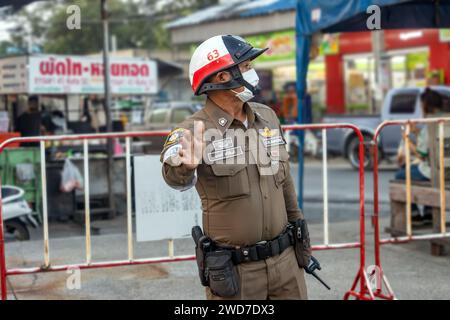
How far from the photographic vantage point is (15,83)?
39.3 ft

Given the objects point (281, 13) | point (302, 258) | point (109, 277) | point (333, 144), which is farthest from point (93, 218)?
point (281, 13)

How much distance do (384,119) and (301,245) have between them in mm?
13794

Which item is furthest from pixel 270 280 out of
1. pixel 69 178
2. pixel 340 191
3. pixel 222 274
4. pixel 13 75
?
pixel 340 191

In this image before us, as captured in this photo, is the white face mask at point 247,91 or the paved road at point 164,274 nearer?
the white face mask at point 247,91

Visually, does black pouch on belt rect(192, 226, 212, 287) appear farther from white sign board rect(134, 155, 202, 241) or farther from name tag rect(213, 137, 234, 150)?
white sign board rect(134, 155, 202, 241)

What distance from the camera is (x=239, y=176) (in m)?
3.58

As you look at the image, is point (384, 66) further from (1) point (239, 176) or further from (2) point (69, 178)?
(1) point (239, 176)

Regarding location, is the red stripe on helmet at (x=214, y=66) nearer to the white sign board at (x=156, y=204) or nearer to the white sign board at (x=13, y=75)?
the white sign board at (x=156, y=204)

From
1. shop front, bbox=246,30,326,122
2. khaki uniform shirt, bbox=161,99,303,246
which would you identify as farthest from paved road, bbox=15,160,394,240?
shop front, bbox=246,30,326,122

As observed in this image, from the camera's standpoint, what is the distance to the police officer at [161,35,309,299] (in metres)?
3.57

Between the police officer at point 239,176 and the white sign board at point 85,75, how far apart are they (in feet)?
28.8

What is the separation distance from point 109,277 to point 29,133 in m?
Result: 5.50

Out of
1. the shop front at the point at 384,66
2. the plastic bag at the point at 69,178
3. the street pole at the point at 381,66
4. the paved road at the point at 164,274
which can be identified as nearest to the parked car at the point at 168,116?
the street pole at the point at 381,66

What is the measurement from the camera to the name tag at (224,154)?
3.54 m
